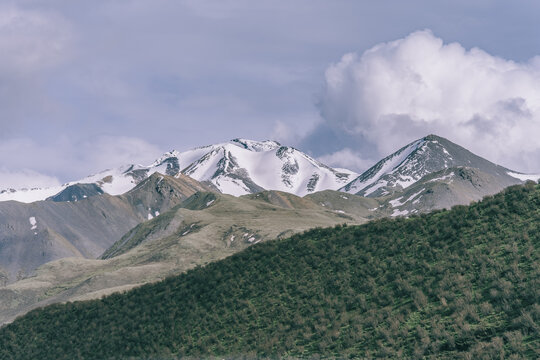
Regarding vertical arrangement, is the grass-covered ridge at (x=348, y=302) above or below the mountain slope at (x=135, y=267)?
below

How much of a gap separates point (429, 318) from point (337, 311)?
8.26m

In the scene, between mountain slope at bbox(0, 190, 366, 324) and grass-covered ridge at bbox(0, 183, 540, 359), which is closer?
grass-covered ridge at bbox(0, 183, 540, 359)

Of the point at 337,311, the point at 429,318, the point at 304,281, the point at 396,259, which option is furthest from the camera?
the point at 304,281

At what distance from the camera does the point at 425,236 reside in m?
47.8

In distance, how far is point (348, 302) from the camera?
41.0 metres

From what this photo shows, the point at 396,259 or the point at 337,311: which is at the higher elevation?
the point at 396,259

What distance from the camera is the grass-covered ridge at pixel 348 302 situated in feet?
106

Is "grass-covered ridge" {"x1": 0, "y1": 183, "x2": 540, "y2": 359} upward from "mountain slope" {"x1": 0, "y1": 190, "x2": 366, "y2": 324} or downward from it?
downward

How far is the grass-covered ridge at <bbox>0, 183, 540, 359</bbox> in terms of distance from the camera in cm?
3225

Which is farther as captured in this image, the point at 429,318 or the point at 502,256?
the point at 502,256

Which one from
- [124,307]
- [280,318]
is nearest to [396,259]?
[280,318]

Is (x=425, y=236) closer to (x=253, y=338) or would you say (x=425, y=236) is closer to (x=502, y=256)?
(x=502, y=256)

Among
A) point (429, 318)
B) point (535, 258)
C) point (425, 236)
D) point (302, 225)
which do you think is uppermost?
point (302, 225)

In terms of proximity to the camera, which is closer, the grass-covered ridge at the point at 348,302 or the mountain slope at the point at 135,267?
the grass-covered ridge at the point at 348,302
